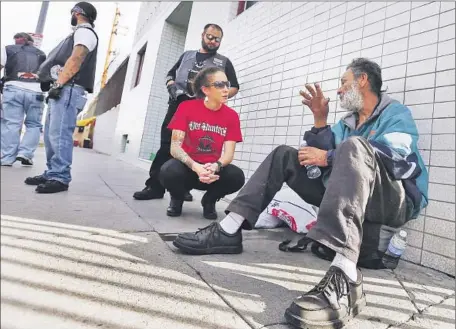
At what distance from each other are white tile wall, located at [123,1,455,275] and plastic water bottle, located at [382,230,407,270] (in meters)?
0.17

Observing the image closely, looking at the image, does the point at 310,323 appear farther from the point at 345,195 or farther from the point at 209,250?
the point at 209,250

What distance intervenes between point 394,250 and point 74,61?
174 cm

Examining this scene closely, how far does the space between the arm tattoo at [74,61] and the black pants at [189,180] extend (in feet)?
3.46

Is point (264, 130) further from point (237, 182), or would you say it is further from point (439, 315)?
point (439, 315)

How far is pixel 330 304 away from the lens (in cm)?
92

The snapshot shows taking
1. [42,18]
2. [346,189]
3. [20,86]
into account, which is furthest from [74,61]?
[346,189]

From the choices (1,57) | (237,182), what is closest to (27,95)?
(1,57)

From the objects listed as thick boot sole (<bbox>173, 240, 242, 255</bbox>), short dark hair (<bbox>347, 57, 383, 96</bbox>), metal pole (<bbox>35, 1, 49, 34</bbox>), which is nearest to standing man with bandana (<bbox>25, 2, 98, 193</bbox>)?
metal pole (<bbox>35, 1, 49, 34</bbox>)

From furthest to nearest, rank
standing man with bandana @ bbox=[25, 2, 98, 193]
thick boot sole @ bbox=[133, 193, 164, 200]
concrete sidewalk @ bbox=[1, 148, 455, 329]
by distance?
1. thick boot sole @ bbox=[133, 193, 164, 200]
2. standing man with bandana @ bbox=[25, 2, 98, 193]
3. concrete sidewalk @ bbox=[1, 148, 455, 329]

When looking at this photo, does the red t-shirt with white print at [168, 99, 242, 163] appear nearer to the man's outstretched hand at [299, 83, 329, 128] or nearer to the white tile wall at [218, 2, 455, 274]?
the man's outstretched hand at [299, 83, 329, 128]

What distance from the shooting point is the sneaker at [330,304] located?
34.4 inches

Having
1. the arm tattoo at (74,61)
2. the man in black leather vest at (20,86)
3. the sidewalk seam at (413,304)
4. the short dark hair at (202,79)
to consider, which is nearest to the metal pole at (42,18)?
the man in black leather vest at (20,86)

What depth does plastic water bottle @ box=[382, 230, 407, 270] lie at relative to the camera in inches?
59.8

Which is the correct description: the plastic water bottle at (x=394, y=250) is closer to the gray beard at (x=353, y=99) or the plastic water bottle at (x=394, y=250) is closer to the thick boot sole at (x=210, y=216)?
the gray beard at (x=353, y=99)
